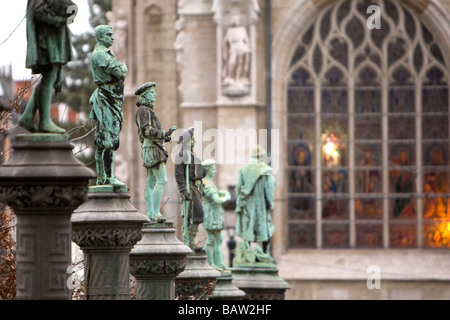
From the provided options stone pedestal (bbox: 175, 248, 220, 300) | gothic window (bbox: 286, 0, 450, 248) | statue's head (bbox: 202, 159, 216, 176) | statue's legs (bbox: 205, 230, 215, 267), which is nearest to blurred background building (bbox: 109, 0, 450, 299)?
gothic window (bbox: 286, 0, 450, 248)

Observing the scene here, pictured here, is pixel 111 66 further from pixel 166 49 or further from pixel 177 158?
pixel 166 49

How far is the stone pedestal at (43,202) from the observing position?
41.8ft

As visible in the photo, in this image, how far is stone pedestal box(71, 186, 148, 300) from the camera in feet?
50.3

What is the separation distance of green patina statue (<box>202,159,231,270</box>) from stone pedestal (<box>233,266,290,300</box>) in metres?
2.66

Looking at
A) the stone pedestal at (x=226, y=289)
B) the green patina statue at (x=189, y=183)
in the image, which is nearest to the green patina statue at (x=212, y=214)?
the stone pedestal at (x=226, y=289)

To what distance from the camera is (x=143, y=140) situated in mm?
17406

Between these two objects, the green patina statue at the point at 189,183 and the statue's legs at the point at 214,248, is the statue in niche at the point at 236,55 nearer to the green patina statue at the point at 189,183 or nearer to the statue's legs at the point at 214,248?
the statue's legs at the point at 214,248

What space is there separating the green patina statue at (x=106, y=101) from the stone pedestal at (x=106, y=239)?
0.92 feet

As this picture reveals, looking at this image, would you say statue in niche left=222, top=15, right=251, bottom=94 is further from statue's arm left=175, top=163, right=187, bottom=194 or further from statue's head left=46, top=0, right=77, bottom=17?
statue's head left=46, top=0, right=77, bottom=17

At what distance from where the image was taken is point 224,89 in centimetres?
3628

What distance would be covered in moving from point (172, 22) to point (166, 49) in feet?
1.93

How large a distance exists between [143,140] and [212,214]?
626 cm

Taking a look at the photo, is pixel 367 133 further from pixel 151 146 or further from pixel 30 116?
pixel 30 116
